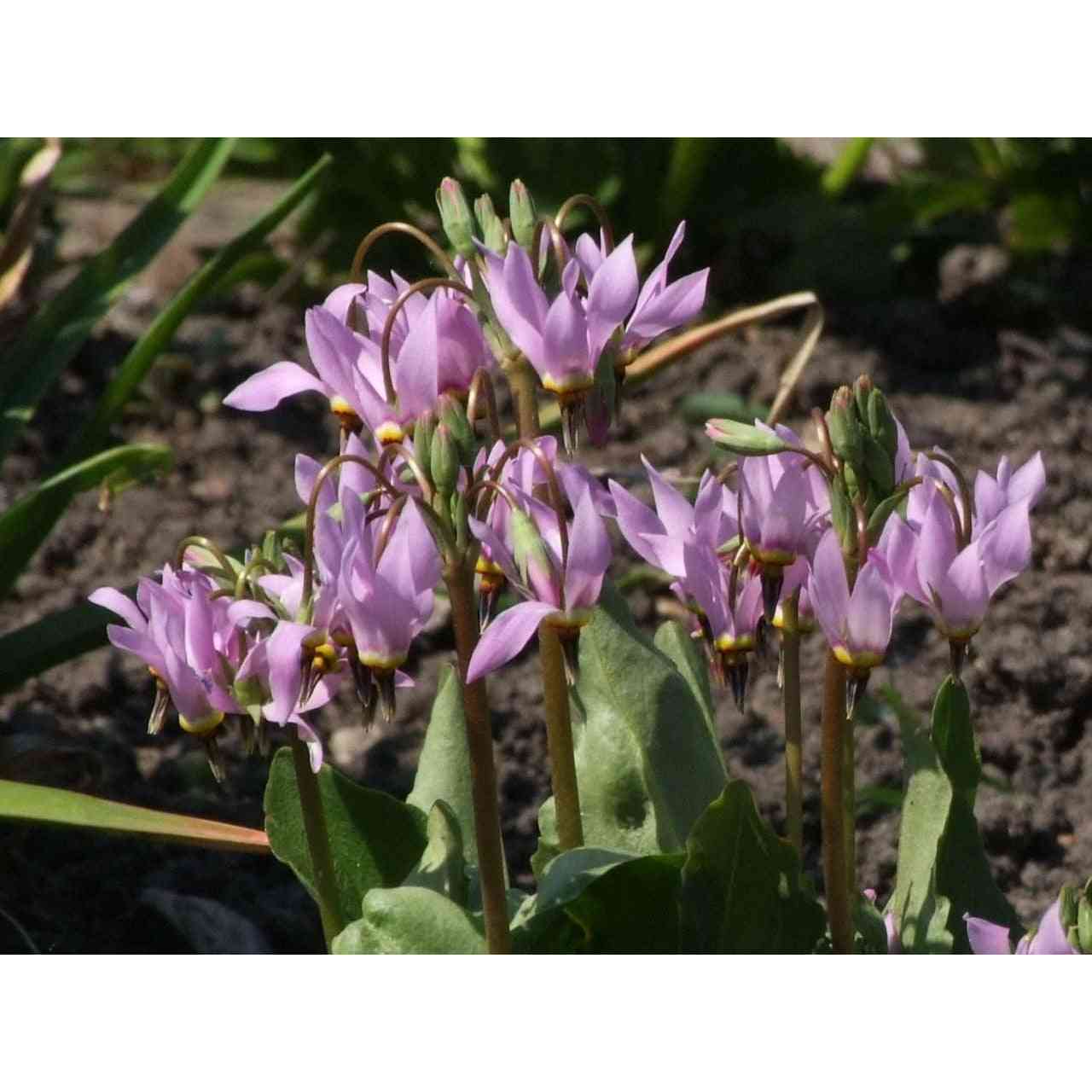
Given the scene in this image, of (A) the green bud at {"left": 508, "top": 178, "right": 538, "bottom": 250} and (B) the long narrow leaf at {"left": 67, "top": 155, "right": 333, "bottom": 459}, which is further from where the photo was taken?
(B) the long narrow leaf at {"left": 67, "top": 155, "right": 333, "bottom": 459}

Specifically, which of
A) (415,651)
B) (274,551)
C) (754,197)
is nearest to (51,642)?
(415,651)

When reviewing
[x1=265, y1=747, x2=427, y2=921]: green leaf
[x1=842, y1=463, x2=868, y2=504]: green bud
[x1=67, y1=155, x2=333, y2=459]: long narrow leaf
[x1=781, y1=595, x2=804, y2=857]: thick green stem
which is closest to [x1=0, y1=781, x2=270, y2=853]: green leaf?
[x1=265, y1=747, x2=427, y2=921]: green leaf

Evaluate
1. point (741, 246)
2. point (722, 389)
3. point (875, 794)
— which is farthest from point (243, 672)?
point (741, 246)

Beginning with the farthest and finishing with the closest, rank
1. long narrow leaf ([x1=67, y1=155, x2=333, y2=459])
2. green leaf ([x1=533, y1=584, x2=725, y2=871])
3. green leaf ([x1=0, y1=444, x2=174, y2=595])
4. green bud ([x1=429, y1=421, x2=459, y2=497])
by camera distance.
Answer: long narrow leaf ([x1=67, y1=155, x2=333, y2=459]) → green leaf ([x1=0, y1=444, x2=174, y2=595]) → green leaf ([x1=533, y1=584, x2=725, y2=871]) → green bud ([x1=429, y1=421, x2=459, y2=497])

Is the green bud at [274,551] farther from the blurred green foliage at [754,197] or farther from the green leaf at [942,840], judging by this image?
the blurred green foliage at [754,197]

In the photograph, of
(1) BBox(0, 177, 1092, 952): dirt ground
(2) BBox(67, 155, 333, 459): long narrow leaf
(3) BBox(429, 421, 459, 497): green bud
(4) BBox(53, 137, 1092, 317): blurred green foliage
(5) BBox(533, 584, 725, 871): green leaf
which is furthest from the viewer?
(4) BBox(53, 137, 1092, 317): blurred green foliage

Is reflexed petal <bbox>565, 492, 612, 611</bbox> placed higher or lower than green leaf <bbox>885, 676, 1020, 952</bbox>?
higher

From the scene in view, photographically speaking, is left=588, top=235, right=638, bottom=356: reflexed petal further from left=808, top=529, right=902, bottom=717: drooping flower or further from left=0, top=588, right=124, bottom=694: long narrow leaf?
left=0, top=588, right=124, bottom=694: long narrow leaf

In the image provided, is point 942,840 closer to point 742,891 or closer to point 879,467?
point 742,891

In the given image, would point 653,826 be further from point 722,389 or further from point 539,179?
point 539,179
